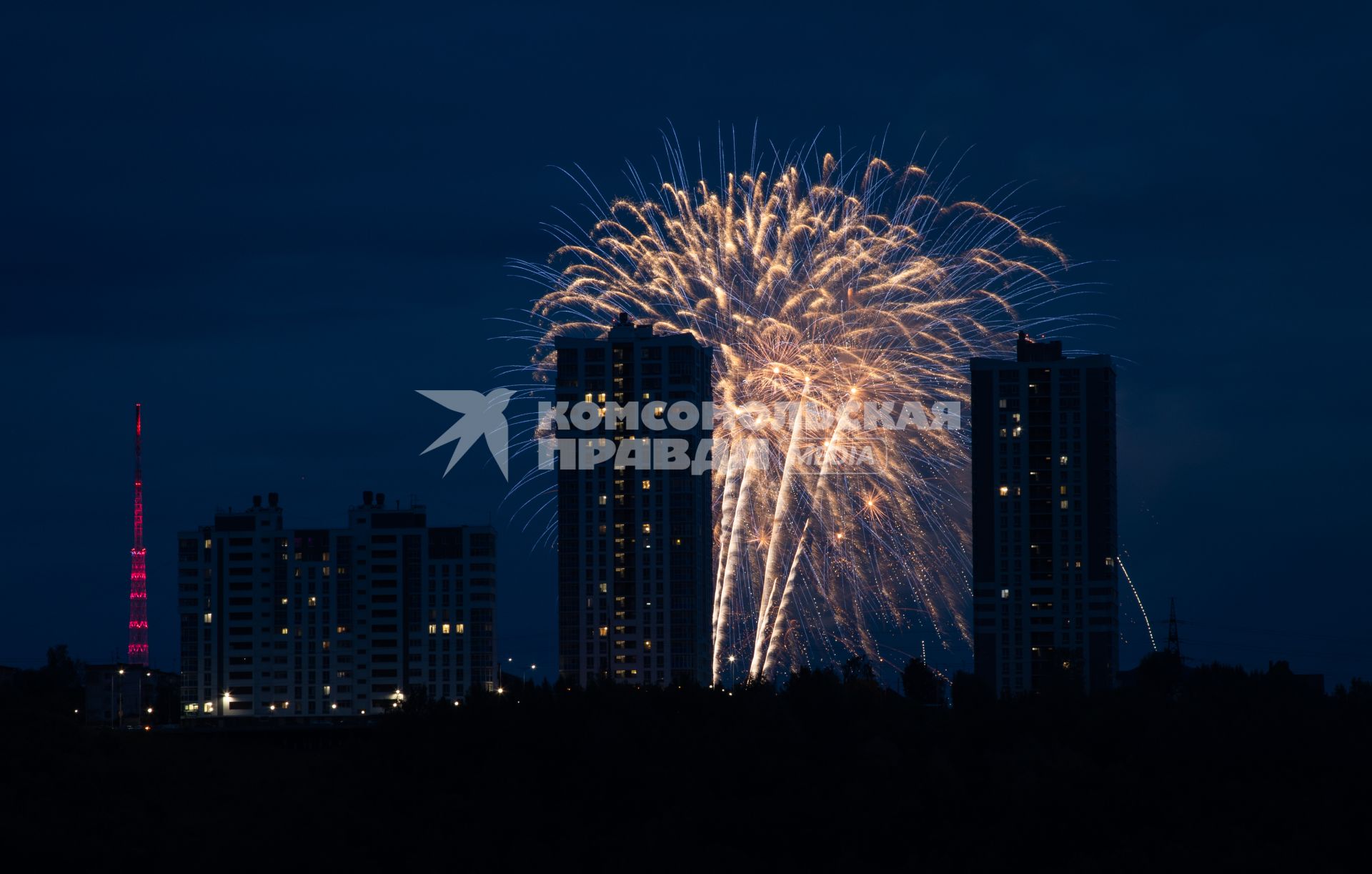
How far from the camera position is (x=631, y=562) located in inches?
5017

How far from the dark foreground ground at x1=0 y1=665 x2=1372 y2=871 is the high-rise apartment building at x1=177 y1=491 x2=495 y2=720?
3787cm

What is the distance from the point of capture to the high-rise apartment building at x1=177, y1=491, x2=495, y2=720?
485 feet

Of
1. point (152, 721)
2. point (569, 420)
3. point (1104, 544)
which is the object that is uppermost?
point (569, 420)

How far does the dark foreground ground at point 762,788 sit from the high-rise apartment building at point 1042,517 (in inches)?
928

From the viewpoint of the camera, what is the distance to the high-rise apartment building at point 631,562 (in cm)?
12744

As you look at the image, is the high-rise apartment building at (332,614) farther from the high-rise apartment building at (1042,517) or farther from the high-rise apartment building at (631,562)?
the high-rise apartment building at (1042,517)

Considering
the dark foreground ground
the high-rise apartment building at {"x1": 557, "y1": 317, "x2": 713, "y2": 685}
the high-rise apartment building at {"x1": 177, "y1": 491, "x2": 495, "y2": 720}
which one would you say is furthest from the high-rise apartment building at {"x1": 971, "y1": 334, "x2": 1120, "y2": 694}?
the high-rise apartment building at {"x1": 177, "y1": 491, "x2": 495, "y2": 720}

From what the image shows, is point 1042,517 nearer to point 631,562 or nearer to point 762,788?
point 631,562

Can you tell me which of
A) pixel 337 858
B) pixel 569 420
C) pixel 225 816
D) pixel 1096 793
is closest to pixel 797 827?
pixel 1096 793

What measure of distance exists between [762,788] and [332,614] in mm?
65681

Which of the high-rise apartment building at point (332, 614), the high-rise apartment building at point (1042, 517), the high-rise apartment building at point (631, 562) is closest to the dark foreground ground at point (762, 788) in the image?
the high-rise apartment building at point (631, 562)

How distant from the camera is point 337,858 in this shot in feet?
288

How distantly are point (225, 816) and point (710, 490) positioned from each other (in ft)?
153

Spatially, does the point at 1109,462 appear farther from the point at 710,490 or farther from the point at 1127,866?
the point at 1127,866
